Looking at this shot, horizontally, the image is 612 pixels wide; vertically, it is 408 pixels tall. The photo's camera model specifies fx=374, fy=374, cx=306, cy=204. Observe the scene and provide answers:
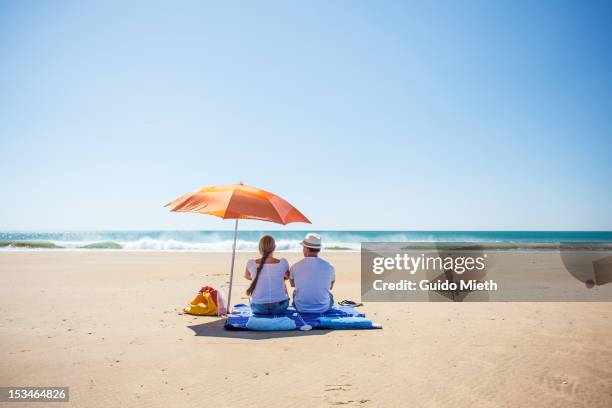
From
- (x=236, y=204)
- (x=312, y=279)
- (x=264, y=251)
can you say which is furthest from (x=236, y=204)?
(x=312, y=279)

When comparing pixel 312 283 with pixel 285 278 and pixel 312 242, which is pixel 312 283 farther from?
pixel 312 242

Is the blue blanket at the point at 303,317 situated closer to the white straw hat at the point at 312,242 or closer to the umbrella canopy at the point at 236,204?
the white straw hat at the point at 312,242

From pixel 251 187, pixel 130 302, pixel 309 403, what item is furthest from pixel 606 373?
pixel 130 302

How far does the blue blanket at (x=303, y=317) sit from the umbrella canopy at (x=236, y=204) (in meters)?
1.71

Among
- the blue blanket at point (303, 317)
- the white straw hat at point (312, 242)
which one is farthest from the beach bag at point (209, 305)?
the white straw hat at point (312, 242)

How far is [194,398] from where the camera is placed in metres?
3.55

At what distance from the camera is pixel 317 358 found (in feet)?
15.3

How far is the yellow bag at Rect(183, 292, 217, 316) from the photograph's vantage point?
22.8 ft

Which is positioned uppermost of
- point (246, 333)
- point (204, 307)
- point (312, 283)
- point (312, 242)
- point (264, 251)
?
point (312, 242)

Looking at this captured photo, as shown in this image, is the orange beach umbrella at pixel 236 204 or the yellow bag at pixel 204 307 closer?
the orange beach umbrella at pixel 236 204

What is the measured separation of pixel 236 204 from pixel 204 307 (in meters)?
2.16

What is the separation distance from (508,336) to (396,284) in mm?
5760

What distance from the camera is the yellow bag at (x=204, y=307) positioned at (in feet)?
22.8

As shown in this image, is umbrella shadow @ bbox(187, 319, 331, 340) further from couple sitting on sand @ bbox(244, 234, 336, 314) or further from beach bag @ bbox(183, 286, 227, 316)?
beach bag @ bbox(183, 286, 227, 316)
